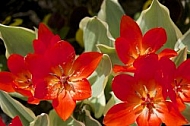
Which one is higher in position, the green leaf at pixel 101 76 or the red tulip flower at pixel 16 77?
the red tulip flower at pixel 16 77

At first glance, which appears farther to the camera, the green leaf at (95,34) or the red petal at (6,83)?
the green leaf at (95,34)

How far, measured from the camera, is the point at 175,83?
108cm

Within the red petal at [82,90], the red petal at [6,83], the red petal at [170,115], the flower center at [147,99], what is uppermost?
the red petal at [6,83]

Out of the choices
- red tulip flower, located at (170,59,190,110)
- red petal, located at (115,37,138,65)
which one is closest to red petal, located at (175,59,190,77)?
red tulip flower, located at (170,59,190,110)

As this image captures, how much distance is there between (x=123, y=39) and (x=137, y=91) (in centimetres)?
11

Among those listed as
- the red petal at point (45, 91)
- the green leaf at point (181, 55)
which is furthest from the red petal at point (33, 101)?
the green leaf at point (181, 55)

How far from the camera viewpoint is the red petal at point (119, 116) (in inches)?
41.5

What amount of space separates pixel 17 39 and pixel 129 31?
1.00ft

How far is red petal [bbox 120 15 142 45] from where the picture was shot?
114 centimetres

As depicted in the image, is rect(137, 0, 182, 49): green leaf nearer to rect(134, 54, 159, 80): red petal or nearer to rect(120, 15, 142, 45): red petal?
rect(120, 15, 142, 45): red petal

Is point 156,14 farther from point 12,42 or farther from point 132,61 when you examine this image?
point 12,42

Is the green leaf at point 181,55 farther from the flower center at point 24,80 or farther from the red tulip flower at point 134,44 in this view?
the flower center at point 24,80

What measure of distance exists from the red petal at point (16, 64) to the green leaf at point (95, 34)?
0.24 m

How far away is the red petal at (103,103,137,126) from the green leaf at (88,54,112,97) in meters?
0.13
